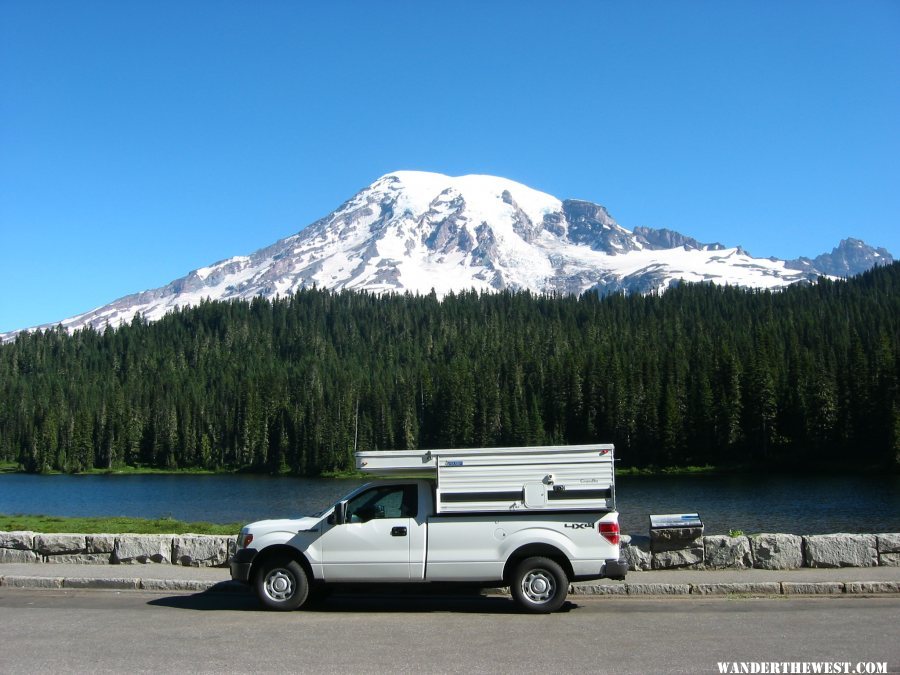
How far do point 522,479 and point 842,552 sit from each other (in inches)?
313

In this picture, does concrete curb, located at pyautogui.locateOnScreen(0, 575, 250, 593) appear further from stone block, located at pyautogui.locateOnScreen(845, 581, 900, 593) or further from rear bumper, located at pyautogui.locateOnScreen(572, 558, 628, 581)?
stone block, located at pyautogui.locateOnScreen(845, 581, 900, 593)

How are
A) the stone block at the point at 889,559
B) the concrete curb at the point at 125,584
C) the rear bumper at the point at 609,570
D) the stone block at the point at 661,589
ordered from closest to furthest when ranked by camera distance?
the rear bumper at the point at 609,570, the stone block at the point at 661,589, the concrete curb at the point at 125,584, the stone block at the point at 889,559

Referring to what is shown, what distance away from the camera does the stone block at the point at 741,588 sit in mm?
16453

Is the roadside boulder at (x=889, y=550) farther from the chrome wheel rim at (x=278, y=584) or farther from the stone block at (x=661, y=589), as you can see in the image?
the chrome wheel rim at (x=278, y=584)

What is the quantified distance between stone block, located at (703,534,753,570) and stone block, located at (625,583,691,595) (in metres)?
1.86

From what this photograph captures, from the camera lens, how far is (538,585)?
15.2 meters

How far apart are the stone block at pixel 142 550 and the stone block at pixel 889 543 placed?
53.8ft

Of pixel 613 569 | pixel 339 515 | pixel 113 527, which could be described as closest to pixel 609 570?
pixel 613 569

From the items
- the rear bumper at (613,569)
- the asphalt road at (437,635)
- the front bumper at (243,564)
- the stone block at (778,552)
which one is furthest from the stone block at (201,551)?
the stone block at (778,552)

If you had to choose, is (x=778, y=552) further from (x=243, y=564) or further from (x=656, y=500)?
(x=656, y=500)

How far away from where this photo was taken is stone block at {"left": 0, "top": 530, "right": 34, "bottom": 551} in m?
20.9

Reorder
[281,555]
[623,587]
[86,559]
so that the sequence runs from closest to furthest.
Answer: [281,555] < [623,587] < [86,559]

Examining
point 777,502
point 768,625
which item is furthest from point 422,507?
point 777,502

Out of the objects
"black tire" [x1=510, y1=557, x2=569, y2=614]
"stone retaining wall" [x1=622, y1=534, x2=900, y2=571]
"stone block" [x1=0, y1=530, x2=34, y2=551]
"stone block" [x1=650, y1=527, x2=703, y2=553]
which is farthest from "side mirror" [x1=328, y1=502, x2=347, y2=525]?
"stone block" [x1=0, y1=530, x2=34, y2=551]
